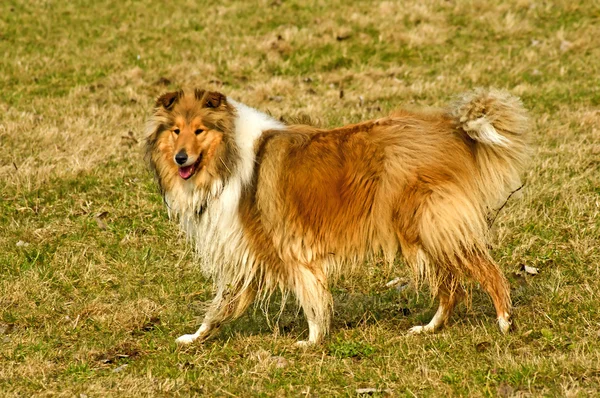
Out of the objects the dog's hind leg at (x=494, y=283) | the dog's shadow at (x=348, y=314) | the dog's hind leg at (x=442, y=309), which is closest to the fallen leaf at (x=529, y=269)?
the dog's shadow at (x=348, y=314)

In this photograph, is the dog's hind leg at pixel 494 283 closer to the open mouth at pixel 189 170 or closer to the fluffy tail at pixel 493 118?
the fluffy tail at pixel 493 118

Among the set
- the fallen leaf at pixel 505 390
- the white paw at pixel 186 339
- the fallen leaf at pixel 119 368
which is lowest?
the fallen leaf at pixel 505 390

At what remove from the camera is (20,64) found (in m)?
13.9

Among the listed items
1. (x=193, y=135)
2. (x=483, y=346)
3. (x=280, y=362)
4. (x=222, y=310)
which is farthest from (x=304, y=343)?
(x=193, y=135)

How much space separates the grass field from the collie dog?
574mm

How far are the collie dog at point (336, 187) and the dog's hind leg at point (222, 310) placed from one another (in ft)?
0.17

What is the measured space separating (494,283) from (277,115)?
20.5ft

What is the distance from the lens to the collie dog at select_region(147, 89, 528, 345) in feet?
19.0

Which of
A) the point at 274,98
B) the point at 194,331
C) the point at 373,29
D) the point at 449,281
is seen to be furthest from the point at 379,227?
the point at 373,29

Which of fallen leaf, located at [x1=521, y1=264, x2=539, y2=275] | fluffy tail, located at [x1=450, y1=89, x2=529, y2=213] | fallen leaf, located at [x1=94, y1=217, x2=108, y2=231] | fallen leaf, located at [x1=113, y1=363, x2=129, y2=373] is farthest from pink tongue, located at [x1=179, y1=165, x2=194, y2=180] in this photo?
fallen leaf, located at [x1=521, y1=264, x2=539, y2=275]

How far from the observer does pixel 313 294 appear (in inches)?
238

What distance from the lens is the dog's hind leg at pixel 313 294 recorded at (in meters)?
6.04

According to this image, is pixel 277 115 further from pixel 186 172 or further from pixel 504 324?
pixel 504 324

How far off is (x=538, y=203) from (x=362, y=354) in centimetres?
323
